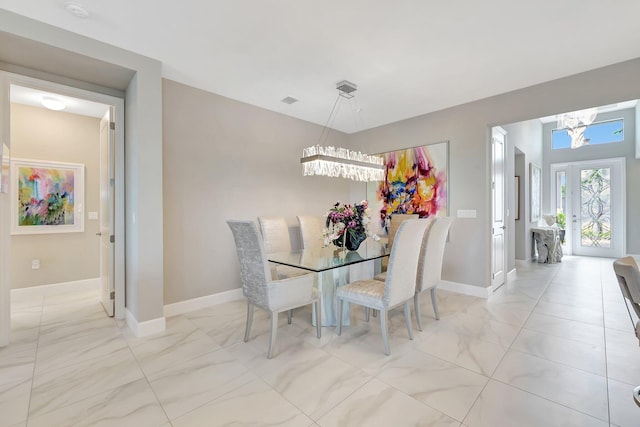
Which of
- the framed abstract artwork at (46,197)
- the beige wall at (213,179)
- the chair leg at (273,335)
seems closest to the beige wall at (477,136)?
the beige wall at (213,179)

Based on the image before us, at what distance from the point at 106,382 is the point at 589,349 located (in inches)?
149

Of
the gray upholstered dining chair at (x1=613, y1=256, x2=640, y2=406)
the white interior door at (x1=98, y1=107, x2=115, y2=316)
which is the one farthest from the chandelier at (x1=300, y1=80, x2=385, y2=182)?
the gray upholstered dining chair at (x1=613, y1=256, x2=640, y2=406)

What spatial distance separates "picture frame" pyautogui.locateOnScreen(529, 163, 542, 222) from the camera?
20.5 feet

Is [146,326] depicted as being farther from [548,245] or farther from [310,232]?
[548,245]

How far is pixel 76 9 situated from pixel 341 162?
97.5 inches

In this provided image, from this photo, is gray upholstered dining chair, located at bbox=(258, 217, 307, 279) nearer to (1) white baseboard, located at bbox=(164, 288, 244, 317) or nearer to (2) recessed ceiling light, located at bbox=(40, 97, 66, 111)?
(1) white baseboard, located at bbox=(164, 288, 244, 317)

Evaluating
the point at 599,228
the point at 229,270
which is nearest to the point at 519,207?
the point at 599,228

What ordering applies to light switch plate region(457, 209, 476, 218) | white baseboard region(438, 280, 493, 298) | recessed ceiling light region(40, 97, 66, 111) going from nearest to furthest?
recessed ceiling light region(40, 97, 66, 111)
white baseboard region(438, 280, 493, 298)
light switch plate region(457, 209, 476, 218)

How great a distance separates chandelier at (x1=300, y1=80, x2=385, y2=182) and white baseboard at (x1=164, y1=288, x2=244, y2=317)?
188 centimetres

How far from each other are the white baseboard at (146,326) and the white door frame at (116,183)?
1.55ft

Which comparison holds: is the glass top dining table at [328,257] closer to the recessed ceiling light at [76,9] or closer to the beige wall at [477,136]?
the beige wall at [477,136]

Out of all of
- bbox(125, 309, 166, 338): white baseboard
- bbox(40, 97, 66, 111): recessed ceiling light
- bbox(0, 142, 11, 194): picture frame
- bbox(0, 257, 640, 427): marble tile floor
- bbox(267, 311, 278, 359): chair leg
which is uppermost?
bbox(40, 97, 66, 111): recessed ceiling light

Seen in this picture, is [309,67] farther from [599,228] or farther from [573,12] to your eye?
[599,228]

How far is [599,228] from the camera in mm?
6523
